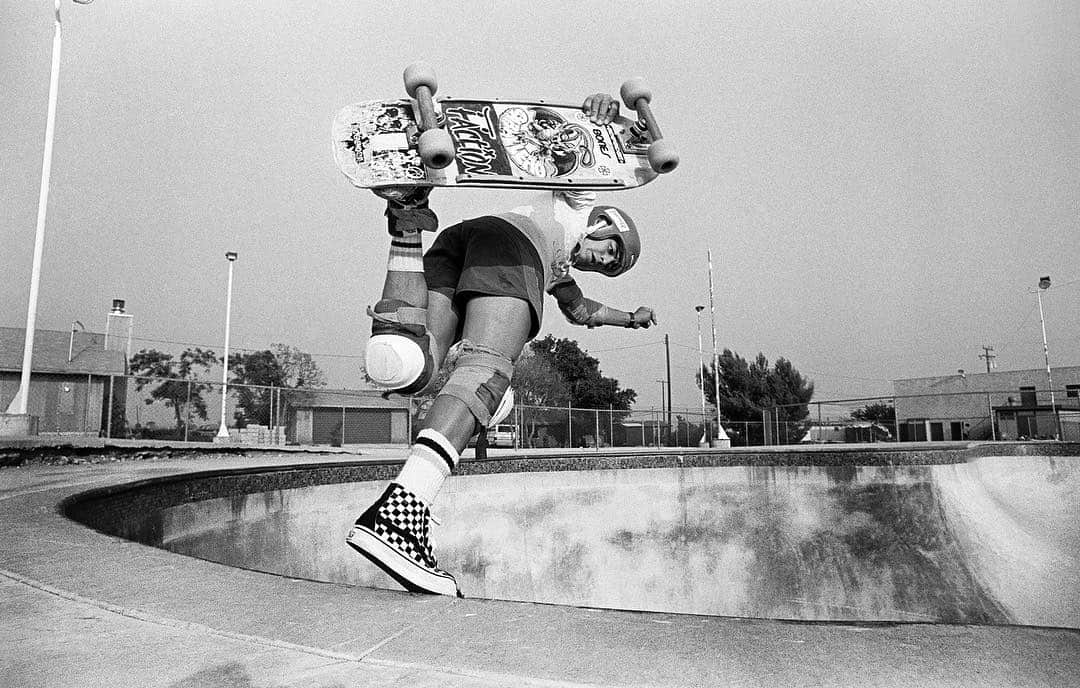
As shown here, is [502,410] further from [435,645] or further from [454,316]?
[435,645]

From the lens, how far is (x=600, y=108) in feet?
7.85

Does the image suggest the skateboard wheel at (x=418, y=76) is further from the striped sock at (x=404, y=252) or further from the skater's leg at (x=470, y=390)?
the skater's leg at (x=470, y=390)

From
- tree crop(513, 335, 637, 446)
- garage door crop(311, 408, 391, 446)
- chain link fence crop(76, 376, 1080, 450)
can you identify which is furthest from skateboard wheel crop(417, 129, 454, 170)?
tree crop(513, 335, 637, 446)

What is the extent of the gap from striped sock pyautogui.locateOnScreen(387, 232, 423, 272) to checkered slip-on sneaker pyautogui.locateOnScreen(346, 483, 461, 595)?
31.8 inches

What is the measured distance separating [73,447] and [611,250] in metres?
5.60

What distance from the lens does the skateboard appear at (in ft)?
6.52

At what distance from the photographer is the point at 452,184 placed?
2.00 m

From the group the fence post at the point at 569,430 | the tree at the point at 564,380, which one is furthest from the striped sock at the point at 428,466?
the tree at the point at 564,380

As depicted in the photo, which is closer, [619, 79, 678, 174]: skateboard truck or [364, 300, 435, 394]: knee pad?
[364, 300, 435, 394]: knee pad

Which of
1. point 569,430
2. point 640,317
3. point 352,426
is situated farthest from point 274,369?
point 640,317

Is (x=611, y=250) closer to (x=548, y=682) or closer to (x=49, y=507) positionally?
(x=548, y=682)

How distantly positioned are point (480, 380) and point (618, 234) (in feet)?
3.33

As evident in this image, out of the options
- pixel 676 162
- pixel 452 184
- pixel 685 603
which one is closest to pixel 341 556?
pixel 685 603

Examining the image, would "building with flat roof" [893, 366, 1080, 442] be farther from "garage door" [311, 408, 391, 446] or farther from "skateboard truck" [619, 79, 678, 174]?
"skateboard truck" [619, 79, 678, 174]
